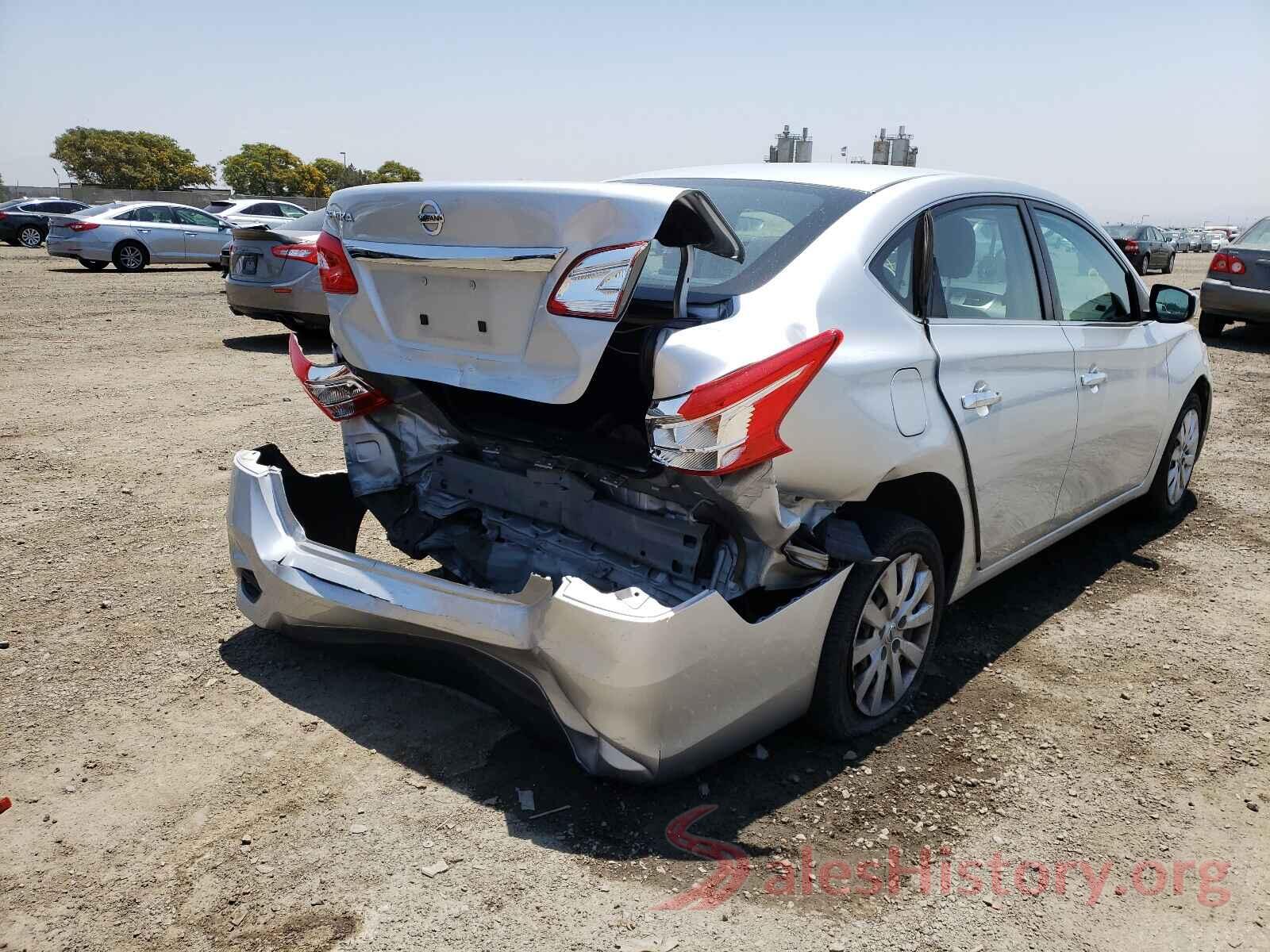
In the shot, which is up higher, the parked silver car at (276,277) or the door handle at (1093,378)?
the door handle at (1093,378)

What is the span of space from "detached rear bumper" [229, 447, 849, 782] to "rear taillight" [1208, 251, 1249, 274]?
1145 centimetres

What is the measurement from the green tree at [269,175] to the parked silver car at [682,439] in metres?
84.4

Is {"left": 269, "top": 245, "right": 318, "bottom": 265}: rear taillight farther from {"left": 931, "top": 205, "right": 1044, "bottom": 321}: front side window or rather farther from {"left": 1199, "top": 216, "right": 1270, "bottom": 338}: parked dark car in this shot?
{"left": 1199, "top": 216, "right": 1270, "bottom": 338}: parked dark car

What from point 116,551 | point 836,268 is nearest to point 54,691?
point 116,551

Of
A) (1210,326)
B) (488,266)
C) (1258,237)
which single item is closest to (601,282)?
(488,266)

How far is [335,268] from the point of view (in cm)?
320

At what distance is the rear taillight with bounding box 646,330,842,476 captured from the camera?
245 cm

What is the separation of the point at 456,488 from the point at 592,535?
2.14 ft

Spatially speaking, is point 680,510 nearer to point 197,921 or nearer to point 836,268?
point 836,268

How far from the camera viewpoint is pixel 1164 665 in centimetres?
382

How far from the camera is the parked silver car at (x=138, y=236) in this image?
806 inches

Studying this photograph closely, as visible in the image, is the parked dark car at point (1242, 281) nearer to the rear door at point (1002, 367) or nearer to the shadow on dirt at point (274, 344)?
the rear door at point (1002, 367)

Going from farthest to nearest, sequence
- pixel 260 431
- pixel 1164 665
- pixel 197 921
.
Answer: pixel 260 431 → pixel 1164 665 → pixel 197 921

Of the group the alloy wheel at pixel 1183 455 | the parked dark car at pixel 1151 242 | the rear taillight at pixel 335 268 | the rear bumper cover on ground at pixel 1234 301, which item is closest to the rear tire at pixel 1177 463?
the alloy wheel at pixel 1183 455
